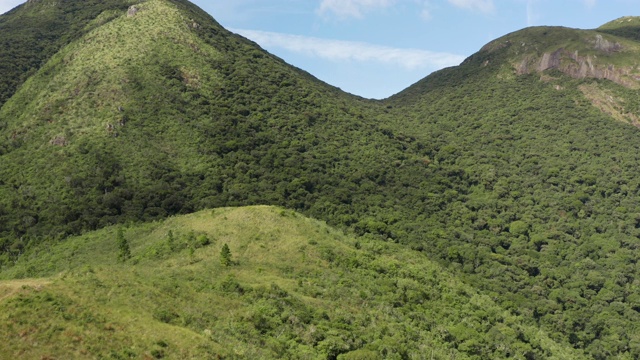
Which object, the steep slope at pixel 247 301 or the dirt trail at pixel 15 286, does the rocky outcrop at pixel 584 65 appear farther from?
the dirt trail at pixel 15 286

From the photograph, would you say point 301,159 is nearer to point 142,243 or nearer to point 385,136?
point 385,136

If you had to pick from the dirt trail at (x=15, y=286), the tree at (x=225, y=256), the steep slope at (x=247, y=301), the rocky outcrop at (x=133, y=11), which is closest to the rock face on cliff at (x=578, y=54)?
the steep slope at (x=247, y=301)

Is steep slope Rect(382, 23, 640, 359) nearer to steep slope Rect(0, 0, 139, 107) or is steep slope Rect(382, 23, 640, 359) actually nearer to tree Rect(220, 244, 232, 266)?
tree Rect(220, 244, 232, 266)

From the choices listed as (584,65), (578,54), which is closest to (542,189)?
(584,65)

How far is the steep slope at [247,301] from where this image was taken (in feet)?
99.2

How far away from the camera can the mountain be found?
84438 mm

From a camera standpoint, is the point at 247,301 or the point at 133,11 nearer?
the point at 247,301

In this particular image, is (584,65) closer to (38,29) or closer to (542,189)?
(542,189)

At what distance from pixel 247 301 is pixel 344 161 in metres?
75.6

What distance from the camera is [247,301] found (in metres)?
43.6

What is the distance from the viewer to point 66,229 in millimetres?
77938

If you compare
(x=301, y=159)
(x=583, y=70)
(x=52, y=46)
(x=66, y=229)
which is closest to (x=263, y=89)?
(x=301, y=159)

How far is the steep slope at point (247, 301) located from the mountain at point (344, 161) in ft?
4.31

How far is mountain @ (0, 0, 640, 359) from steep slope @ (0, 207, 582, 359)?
51.8 inches
